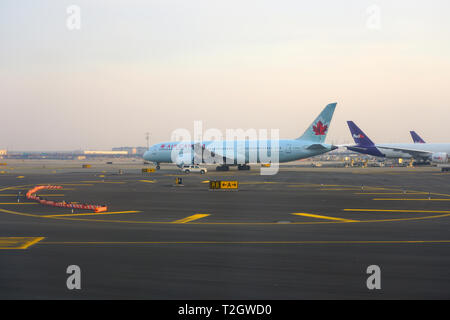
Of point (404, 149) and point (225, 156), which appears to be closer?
point (225, 156)

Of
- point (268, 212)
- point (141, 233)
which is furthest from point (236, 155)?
point (141, 233)

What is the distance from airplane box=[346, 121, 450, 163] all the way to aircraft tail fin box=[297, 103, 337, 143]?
32.9 meters

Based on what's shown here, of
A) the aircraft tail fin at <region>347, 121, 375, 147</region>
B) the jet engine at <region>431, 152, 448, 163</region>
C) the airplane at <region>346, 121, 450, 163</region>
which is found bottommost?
the jet engine at <region>431, 152, 448, 163</region>

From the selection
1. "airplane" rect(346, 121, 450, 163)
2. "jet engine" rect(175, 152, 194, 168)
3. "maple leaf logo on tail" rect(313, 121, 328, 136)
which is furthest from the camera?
"airplane" rect(346, 121, 450, 163)

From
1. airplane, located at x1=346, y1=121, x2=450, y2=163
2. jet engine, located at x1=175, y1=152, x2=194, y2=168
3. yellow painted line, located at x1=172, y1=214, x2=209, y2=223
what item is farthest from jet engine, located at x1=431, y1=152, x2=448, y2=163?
yellow painted line, located at x1=172, y1=214, x2=209, y2=223

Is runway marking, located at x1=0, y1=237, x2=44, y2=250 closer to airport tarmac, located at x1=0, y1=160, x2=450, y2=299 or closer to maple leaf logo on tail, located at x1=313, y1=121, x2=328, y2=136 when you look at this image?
airport tarmac, located at x1=0, y1=160, x2=450, y2=299

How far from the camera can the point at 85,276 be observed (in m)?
Answer: 11.7

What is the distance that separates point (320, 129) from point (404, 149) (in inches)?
1448

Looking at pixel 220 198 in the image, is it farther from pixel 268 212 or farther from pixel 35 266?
pixel 35 266

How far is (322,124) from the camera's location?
75.4 metres

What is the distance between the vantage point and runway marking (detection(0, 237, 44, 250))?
51.2ft

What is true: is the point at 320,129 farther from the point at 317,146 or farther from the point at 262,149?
the point at 262,149

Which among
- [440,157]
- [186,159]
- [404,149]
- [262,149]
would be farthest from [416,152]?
[186,159]
